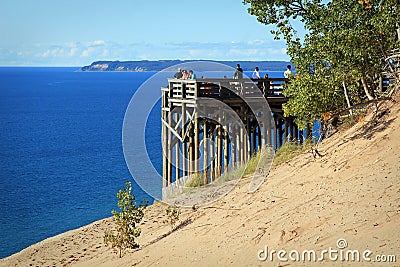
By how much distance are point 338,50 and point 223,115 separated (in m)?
7.36

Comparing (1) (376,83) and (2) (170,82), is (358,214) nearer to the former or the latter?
(1) (376,83)

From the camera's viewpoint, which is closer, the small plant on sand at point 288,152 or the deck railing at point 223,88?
the small plant on sand at point 288,152

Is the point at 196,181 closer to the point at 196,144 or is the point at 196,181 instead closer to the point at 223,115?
the point at 196,144

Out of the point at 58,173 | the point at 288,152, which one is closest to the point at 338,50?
the point at 288,152

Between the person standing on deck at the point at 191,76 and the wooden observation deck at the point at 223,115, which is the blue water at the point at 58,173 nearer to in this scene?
the wooden observation deck at the point at 223,115

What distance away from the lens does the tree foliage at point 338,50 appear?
1619 centimetres

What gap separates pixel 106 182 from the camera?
37.7 metres

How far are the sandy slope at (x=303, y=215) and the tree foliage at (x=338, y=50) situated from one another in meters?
1.19

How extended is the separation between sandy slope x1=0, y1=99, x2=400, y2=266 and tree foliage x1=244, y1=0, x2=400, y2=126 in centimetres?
119


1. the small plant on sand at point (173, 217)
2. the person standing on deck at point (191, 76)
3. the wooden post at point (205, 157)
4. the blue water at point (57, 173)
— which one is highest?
the person standing on deck at point (191, 76)

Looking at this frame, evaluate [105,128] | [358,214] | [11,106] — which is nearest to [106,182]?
[358,214]

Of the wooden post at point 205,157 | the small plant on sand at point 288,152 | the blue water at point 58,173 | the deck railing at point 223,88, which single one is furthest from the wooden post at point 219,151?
the blue water at point 58,173

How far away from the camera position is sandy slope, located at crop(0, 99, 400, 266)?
11.7 m

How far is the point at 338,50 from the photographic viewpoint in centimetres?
1647
